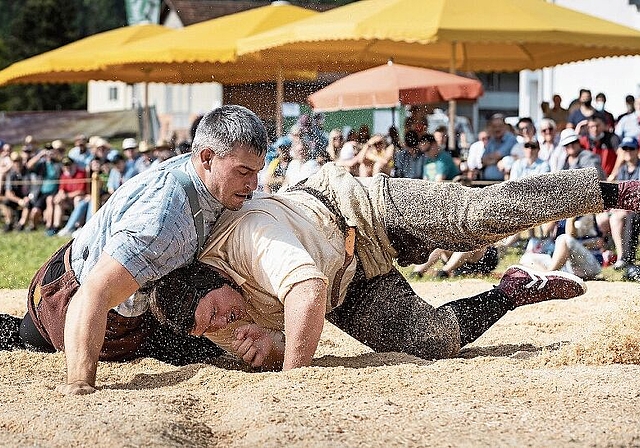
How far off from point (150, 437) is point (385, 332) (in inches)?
68.3

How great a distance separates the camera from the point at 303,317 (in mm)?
3658

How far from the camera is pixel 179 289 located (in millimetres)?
3947

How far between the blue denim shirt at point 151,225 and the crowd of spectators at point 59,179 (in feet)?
32.3

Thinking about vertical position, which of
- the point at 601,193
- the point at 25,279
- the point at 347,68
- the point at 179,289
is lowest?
the point at 25,279

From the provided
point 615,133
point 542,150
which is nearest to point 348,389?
point 542,150

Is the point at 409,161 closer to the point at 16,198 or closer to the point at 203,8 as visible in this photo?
the point at 16,198

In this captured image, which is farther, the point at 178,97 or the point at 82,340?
the point at 178,97

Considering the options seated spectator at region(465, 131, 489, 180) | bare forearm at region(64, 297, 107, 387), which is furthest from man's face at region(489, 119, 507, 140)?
bare forearm at region(64, 297, 107, 387)

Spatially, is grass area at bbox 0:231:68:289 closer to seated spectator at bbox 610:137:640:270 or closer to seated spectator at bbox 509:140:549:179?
seated spectator at bbox 509:140:549:179

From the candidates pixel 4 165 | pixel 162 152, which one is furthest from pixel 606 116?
pixel 4 165

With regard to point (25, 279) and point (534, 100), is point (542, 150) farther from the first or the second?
point (534, 100)

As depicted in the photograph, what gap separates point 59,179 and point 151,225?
12.5 metres

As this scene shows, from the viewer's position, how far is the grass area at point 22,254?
8.73 metres

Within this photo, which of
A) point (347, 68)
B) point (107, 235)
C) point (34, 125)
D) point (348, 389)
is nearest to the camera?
point (348, 389)
